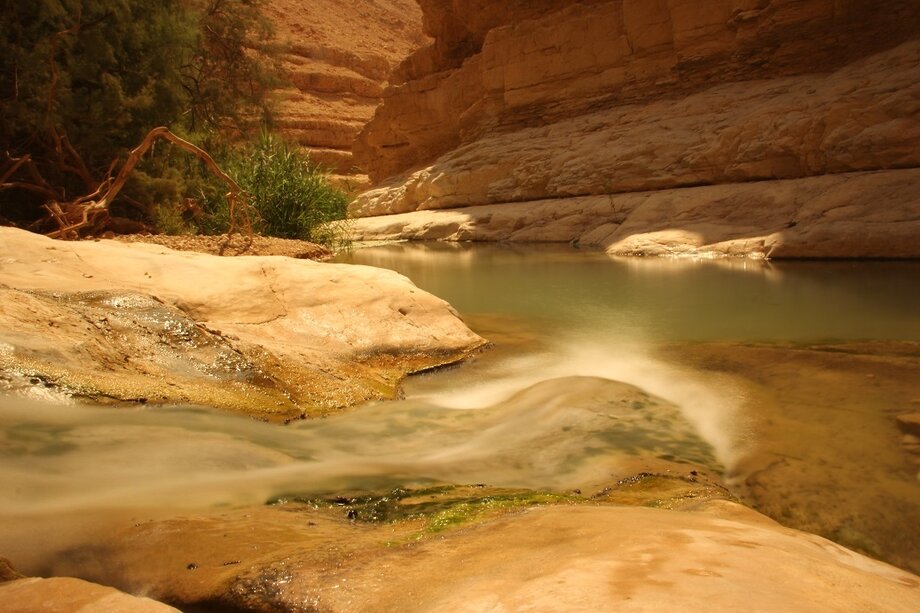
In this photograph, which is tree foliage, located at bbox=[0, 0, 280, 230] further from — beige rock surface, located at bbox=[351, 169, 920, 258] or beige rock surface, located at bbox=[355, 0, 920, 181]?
beige rock surface, located at bbox=[355, 0, 920, 181]

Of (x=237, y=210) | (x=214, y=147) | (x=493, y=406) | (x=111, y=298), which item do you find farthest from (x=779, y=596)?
(x=214, y=147)

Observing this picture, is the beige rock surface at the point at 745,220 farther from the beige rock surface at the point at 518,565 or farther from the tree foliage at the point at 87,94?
the beige rock surface at the point at 518,565

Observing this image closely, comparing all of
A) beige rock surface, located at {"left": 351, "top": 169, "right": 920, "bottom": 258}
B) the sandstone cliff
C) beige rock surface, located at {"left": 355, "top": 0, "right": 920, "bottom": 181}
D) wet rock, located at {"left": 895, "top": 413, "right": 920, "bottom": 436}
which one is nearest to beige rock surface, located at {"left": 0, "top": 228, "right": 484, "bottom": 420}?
wet rock, located at {"left": 895, "top": 413, "right": 920, "bottom": 436}

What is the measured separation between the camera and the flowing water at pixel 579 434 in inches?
77.2

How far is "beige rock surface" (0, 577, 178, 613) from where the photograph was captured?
45.4 inches

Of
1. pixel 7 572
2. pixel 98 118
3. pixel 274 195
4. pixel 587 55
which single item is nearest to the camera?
pixel 7 572

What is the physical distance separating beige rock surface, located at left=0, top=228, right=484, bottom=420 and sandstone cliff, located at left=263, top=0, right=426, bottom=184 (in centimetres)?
2240

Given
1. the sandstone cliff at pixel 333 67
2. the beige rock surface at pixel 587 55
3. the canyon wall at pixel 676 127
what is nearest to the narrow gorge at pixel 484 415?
the canyon wall at pixel 676 127

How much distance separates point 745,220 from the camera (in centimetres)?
943

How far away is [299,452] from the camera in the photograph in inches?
95.0

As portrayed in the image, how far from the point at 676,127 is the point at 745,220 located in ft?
13.0

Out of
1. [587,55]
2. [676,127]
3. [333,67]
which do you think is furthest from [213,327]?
[333,67]

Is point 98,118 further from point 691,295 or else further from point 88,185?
point 691,295

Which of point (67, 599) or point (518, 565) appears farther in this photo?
point (518, 565)
